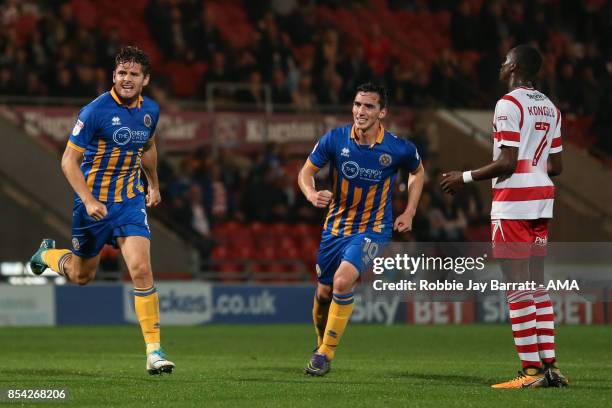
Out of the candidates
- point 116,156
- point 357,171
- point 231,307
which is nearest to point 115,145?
point 116,156

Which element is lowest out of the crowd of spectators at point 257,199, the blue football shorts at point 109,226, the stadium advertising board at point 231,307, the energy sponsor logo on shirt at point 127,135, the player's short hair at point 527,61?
the stadium advertising board at point 231,307

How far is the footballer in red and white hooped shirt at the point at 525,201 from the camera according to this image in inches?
307

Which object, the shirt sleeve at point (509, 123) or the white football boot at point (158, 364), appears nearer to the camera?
the shirt sleeve at point (509, 123)

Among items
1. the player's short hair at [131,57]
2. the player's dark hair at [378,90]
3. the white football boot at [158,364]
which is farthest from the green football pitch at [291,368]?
the player's short hair at [131,57]

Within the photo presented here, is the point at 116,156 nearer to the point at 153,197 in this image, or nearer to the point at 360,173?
the point at 153,197

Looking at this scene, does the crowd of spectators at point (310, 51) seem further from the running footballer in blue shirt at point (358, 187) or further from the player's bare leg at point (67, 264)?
the running footballer in blue shirt at point (358, 187)

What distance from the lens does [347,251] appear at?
29.8 feet

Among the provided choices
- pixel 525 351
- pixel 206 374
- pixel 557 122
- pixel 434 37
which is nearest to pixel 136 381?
pixel 206 374

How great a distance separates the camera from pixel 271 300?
18.3 meters

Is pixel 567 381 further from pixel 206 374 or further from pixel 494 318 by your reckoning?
pixel 494 318

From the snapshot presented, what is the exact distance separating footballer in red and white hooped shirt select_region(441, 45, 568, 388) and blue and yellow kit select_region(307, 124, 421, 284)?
4.59 ft

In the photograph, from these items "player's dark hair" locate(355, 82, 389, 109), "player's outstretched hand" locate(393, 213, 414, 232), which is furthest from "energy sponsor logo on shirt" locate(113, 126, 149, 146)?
"player's outstretched hand" locate(393, 213, 414, 232)

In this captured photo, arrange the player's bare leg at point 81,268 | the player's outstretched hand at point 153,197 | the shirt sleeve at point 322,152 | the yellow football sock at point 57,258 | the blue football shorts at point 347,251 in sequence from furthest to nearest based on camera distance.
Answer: the yellow football sock at point 57,258 → the player's outstretched hand at point 153,197 → the player's bare leg at point 81,268 → the shirt sleeve at point 322,152 → the blue football shorts at point 347,251

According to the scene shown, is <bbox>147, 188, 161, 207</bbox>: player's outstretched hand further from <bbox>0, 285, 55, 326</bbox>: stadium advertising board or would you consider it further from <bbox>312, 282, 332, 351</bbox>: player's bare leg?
<bbox>0, 285, 55, 326</bbox>: stadium advertising board
